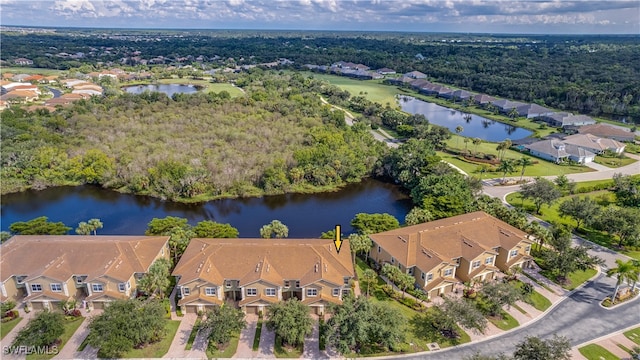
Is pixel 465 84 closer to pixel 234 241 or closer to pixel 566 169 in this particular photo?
pixel 566 169

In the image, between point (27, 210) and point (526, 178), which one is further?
point (526, 178)

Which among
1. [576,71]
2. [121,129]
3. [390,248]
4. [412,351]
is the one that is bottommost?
[412,351]

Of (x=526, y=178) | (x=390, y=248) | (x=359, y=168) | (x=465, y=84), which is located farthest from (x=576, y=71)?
(x=390, y=248)

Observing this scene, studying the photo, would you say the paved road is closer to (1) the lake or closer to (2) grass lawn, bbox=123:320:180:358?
(2) grass lawn, bbox=123:320:180:358

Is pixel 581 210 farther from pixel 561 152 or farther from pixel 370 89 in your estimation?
pixel 370 89

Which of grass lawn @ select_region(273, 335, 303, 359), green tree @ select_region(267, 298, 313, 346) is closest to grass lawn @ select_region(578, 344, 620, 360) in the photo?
green tree @ select_region(267, 298, 313, 346)

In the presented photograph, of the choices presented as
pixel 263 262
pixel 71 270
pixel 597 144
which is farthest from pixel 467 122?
pixel 71 270

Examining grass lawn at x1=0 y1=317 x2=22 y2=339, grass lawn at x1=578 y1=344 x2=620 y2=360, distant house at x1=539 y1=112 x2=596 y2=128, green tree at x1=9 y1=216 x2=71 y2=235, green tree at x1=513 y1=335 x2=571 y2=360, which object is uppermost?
distant house at x1=539 y1=112 x2=596 y2=128
